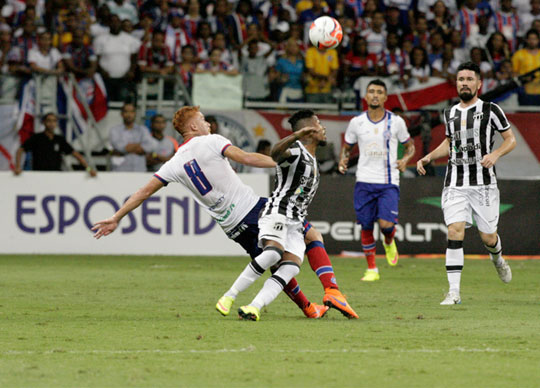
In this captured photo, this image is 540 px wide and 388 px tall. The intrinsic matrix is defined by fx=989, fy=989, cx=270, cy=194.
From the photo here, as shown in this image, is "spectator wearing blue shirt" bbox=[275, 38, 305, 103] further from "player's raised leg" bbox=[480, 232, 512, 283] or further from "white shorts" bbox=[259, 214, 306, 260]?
"white shorts" bbox=[259, 214, 306, 260]

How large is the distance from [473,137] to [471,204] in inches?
27.0

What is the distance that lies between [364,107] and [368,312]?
30.7ft

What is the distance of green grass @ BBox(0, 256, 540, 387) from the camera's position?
5684 mm

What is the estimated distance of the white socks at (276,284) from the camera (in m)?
8.28

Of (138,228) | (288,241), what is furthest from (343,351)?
(138,228)

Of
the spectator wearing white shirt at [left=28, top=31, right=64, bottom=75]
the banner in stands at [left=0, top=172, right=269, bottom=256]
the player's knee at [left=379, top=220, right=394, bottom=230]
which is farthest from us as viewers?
the spectator wearing white shirt at [left=28, top=31, right=64, bottom=75]

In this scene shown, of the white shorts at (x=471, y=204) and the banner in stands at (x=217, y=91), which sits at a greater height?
the banner in stands at (x=217, y=91)

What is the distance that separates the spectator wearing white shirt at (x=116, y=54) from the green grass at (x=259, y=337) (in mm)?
5954

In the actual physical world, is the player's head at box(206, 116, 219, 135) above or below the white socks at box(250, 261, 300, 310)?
above

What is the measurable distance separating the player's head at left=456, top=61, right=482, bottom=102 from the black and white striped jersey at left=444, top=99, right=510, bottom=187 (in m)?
0.14

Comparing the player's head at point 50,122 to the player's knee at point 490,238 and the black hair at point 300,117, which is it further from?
the black hair at point 300,117

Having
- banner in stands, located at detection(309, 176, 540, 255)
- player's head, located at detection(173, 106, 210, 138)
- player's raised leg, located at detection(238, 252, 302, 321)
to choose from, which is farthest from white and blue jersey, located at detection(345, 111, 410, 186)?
player's raised leg, located at detection(238, 252, 302, 321)

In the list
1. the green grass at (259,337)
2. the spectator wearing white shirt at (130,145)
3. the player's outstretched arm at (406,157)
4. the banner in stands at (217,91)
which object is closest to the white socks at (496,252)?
the green grass at (259,337)

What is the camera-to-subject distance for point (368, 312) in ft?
29.9
